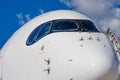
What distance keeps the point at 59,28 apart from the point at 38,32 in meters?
0.75

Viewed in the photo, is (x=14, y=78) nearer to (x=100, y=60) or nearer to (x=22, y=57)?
(x=22, y=57)

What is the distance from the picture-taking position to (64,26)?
11.5 m

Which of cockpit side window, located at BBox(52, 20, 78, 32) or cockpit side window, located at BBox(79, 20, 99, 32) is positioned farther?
cockpit side window, located at BBox(79, 20, 99, 32)

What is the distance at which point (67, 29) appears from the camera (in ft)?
36.9

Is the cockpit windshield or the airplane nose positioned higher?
the cockpit windshield

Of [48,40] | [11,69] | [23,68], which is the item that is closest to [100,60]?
[48,40]

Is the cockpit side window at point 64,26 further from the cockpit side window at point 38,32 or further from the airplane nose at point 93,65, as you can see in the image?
the airplane nose at point 93,65

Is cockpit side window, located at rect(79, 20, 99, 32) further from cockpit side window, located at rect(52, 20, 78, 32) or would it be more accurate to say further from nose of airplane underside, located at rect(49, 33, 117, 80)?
nose of airplane underside, located at rect(49, 33, 117, 80)

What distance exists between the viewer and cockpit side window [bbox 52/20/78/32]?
11312mm

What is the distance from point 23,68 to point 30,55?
20.6 inches

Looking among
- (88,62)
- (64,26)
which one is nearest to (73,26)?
(64,26)

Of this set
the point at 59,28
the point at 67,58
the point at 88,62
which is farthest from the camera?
the point at 59,28

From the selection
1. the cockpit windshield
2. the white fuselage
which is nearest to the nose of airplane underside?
the white fuselage

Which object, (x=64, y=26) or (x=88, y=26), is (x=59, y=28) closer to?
(x=64, y=26)
